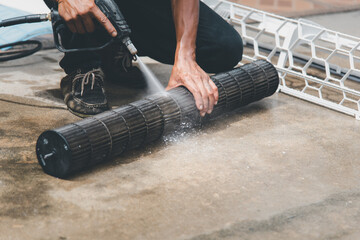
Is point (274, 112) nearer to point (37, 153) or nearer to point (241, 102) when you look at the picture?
point (241, 102)

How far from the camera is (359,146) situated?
195 cm

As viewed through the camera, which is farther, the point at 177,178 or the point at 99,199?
the point at 177,178

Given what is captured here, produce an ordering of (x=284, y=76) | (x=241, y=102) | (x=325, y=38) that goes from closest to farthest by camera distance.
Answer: (x=241, y=102) < (x=284, y=76) < (x=325, y=38)

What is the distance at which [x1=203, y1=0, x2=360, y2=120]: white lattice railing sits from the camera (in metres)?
2.37

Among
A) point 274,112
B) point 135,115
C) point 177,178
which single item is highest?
point 135,115

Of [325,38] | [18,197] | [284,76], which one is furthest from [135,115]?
[325,38]

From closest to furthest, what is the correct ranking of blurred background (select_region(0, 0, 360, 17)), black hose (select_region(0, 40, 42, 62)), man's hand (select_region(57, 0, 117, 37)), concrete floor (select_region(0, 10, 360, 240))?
concrete floor (select_region(0, 10, 360, 240))
man's hand (select_region(57, 0, 117, 37))
black hose (select_region(0, 40, 42, 62))
blurred background (select_region(0, 0, 360, 17))

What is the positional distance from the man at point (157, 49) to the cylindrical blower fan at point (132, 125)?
8 centimetres

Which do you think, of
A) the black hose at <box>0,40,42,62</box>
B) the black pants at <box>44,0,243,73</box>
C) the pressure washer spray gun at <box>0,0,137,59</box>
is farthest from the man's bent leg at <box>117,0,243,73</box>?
the black hose at <box>0,40,42,62</box>

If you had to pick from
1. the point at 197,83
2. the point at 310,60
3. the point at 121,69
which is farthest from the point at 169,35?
the point at 310,60

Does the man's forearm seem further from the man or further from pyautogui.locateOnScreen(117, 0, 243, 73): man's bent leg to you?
pyautogui.locateOnScreen(117, 0, 243, 73): man's bent leg

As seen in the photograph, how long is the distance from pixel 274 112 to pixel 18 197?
1224 mm

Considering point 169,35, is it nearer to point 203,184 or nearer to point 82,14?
point 82,14

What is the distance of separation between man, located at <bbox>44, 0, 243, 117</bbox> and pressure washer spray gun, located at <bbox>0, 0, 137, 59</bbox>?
34mm
